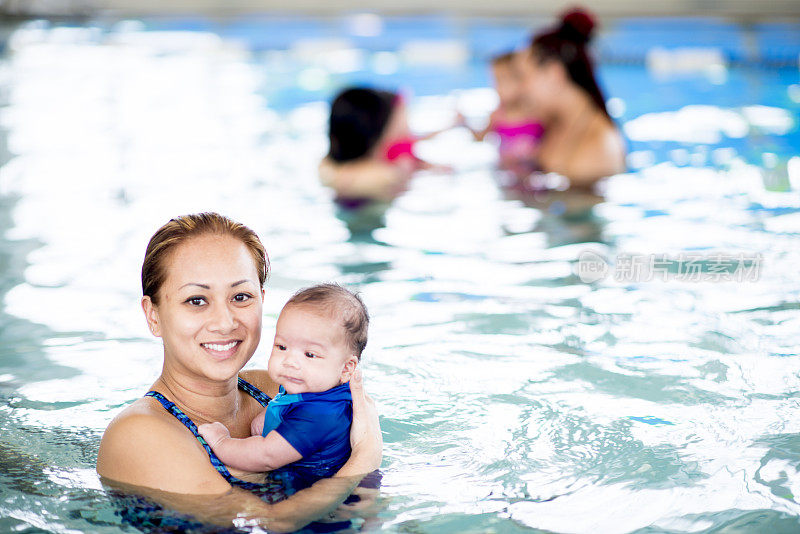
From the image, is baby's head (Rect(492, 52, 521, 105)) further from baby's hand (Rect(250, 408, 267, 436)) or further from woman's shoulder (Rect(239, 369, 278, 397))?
baby's hand (Rect(250, 408, 267, 436))

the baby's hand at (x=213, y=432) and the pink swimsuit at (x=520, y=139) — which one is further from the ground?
the pink swimsuit at (x=520, y=139)

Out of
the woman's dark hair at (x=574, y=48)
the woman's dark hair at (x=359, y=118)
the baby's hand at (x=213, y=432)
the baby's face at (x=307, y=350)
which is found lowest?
the baby's hand at (x=213, y=432)

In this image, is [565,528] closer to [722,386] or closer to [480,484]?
[480,484]

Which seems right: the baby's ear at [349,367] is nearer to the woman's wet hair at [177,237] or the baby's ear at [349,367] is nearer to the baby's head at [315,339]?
the baby's head at [315,339]

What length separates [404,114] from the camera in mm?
6359

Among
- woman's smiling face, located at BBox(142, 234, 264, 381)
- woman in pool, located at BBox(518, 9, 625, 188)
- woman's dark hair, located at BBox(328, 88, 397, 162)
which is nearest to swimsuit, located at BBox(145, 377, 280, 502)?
woman's smiling face, located at BBox(142, 234, 264, 381)

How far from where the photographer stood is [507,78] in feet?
23.3

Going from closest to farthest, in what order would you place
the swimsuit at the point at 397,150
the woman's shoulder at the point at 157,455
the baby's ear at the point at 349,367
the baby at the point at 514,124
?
1. the woman's shoulder at the point at 157,455
2. the baby's ear at the point at 349,367
3. the swimsuit at the point at 397,150
4. the baby at the point at 514,124

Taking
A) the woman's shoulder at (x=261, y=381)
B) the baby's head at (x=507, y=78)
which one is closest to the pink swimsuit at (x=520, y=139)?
the baby's head at (x=507, y=78)

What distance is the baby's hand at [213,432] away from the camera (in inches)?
103

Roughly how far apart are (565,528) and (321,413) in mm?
767

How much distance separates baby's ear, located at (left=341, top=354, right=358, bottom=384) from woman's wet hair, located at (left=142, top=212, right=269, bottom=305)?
361 mm

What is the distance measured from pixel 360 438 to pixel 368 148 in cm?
388

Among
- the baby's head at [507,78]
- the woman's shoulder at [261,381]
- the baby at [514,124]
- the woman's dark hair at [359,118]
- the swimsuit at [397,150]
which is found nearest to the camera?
the woman's shoulder at [261,381]
